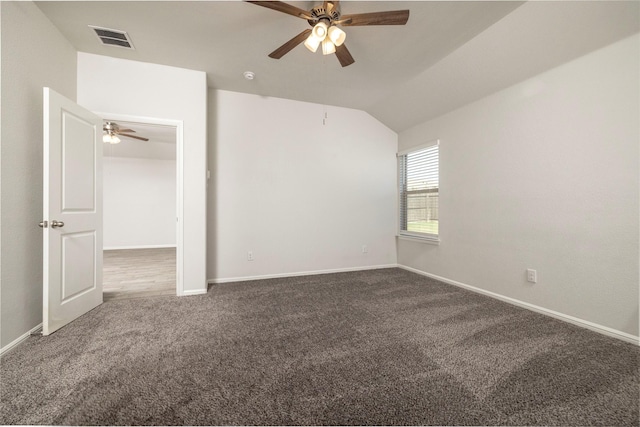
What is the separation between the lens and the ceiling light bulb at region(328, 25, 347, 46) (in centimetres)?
182

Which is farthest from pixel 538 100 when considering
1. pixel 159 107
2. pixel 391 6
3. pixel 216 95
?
pixel 159 107

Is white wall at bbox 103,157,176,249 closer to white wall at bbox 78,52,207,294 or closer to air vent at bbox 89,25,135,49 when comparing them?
white wall at bbox 78,52,207,294

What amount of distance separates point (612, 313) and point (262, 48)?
393cm

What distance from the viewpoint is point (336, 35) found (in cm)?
183

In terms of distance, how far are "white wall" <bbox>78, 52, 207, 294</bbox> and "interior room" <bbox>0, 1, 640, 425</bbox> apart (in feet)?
0.07

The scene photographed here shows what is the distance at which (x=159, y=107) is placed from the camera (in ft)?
9.45

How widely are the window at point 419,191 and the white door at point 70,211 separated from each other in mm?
4169

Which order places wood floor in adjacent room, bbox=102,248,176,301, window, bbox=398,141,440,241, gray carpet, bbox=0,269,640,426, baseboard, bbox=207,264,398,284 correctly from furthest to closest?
window, bbox=398,141,440,241 < baseboard, bbox=207,264,398,284 < wood floor in adjacent room, bbox=102,248,176,301 < gray carpet, bbox=0,269,640,426

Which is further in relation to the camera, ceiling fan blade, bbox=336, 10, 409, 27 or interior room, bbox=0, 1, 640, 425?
ceiling fan blade, bbox=336, 10, 409, 27

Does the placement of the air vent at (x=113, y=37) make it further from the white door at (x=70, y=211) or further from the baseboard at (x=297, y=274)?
the baseboard at (x=297, y=274)

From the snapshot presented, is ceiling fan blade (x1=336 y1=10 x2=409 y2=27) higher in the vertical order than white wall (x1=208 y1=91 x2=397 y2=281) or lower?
higher

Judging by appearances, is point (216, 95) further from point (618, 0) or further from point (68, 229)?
point (618, 0)

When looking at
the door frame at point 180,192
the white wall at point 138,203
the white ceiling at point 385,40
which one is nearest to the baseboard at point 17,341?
the door frame at point 180,192

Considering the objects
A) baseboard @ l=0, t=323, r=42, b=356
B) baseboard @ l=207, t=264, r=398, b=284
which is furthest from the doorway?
baseboard @ l=0, t=323, r=42, b=356
